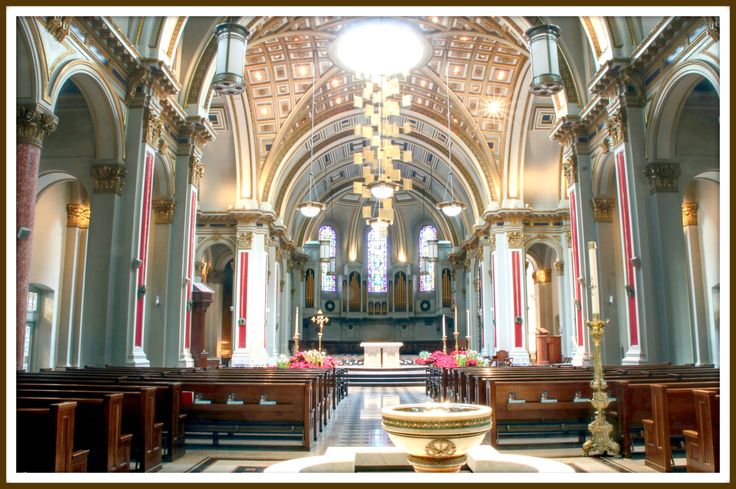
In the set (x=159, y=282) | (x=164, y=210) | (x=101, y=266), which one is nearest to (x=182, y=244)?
(x=164, y=210)

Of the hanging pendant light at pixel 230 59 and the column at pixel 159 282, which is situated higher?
the hanging pendant light at pixel 230 59

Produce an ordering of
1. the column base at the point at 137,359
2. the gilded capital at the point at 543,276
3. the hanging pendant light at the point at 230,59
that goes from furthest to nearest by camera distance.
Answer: the gilded capital at the point at 543,276
the column base at the point at 137,359
the hanging pendant light at the point at 230,59

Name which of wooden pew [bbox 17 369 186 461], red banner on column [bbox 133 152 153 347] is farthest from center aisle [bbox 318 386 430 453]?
red banner on column [bbox 133 152 153 347]

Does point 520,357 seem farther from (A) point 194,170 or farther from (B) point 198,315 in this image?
(A) point 194,170

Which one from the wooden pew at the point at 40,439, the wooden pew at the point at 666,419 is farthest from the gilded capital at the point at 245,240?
the wooden pew at the point at 40,439

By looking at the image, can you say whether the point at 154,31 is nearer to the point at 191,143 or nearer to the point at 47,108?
the point at 191,143

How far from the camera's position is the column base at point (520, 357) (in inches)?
794

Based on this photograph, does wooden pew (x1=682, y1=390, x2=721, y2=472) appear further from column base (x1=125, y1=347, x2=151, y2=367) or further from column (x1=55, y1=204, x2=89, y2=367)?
column (x1=55, y1=204, x2=89, y2=367)

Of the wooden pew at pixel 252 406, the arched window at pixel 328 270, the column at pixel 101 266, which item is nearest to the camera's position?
the wooden pew at pixel 252 406

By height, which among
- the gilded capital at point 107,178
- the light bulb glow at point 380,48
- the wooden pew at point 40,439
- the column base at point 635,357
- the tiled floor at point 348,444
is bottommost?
the tiled floor at point 348,444

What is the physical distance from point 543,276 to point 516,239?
148 inches

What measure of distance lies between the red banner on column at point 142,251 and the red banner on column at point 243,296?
9.32m

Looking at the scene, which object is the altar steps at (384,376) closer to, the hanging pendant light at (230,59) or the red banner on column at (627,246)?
the red banner on column at (627,246)

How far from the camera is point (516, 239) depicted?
70.1 ft
